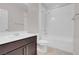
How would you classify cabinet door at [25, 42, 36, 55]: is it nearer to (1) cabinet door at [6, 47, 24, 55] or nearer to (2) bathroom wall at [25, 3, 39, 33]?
(1) cabinet door at [6, 47, 24, 55]

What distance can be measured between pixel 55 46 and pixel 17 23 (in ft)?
2.79

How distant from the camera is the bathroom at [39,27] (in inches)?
51.7

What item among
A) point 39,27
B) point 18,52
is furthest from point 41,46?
point 18,52

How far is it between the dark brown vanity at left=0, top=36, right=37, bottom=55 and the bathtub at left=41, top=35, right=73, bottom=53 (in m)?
0.20

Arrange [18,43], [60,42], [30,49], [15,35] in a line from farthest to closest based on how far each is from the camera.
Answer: [60,42] → [30,49] → [15,35] → [18,43]

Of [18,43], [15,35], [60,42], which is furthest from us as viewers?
[60,42]

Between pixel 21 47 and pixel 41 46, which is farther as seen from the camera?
pixel 41 46

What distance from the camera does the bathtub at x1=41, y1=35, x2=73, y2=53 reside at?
4.91 ft

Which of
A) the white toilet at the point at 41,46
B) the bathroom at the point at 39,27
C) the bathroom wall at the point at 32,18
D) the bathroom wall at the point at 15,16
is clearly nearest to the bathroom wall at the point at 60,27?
the bathroom at the point at 39,27

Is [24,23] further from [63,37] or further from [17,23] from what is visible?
[63,37]

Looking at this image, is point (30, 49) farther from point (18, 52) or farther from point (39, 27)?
point (39, 27)

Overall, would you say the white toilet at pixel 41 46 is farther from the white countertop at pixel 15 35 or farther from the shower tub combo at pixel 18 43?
the white countertop at pixel 15 35

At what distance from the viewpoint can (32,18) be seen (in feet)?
4.69

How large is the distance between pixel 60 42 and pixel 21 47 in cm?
77
